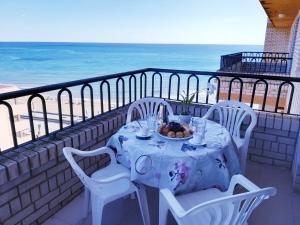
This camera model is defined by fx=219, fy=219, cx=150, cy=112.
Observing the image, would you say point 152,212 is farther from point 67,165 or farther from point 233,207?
point 233,207

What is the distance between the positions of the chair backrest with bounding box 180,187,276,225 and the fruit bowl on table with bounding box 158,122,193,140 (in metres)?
0.62

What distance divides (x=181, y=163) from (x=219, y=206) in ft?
1.32

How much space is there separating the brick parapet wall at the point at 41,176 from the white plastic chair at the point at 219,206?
3.20 ft

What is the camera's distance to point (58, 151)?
1802mm

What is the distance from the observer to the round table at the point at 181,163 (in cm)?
141

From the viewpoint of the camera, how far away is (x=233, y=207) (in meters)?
1.04

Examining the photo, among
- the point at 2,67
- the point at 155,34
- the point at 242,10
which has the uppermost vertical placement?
the point at 242,10

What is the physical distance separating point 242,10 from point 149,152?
43850mm

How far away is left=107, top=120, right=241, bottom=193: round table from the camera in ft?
4.63

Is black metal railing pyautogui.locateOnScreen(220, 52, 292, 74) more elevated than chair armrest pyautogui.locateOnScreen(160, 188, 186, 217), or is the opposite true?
black metal railing pyautogui.locateOnScreen(220, 52, 292, 74)

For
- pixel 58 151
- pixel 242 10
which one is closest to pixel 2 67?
pixel 58 151

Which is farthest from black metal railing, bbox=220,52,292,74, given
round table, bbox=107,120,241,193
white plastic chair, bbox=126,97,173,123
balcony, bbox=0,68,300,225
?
round table, bbox=107,120,241,193

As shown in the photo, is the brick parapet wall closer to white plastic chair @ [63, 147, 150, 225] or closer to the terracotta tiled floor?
the terracotta tiled floor

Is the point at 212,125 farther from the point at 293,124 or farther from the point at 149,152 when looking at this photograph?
the point at 293,124
